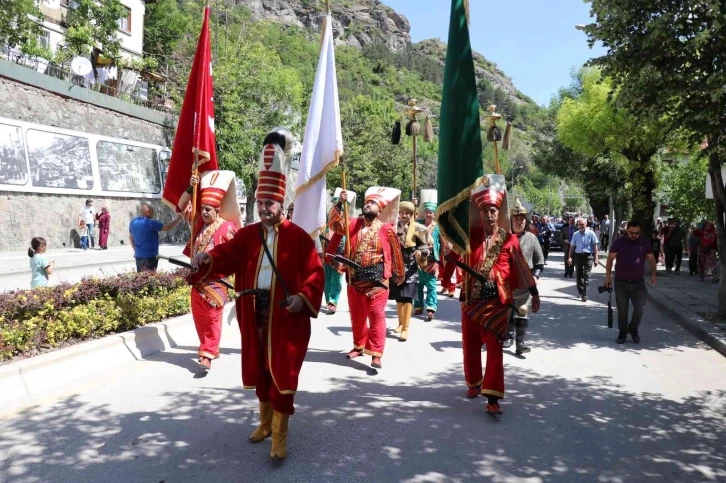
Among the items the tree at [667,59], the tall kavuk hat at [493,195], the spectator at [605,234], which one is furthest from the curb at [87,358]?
the spectator at [605,234]

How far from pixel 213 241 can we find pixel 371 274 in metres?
1.91

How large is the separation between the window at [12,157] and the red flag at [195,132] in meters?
13.7

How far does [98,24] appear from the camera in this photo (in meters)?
31.7

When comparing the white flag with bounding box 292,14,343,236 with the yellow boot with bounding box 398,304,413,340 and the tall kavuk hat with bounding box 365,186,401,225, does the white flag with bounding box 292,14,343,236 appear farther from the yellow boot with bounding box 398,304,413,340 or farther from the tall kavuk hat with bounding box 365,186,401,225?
the yellow boot with bounding box 398,304,413,340

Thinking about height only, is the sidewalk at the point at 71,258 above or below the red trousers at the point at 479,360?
above

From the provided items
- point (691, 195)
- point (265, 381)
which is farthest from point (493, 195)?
point (691, 195)

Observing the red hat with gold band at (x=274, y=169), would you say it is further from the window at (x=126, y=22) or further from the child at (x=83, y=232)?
the window at (x=126, y=22)

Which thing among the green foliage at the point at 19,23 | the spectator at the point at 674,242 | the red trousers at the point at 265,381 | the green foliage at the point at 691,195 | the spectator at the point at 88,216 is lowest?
the red trousers at the point at 265,381

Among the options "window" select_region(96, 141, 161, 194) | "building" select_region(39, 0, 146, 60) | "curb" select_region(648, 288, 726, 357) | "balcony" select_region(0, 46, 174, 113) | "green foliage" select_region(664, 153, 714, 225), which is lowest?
"curb" select_region(648, 288, 726, 357)

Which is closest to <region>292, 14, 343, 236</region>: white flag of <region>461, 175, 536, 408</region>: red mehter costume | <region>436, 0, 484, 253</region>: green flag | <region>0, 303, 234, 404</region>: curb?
<region>436, 0, 484, 253</region>: green flag

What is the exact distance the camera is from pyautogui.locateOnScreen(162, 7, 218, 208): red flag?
7.45 metres

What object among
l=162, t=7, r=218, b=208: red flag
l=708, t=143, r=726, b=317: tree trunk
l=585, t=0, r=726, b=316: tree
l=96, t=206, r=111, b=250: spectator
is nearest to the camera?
l=162, t=7, r=218, b=208: red flag

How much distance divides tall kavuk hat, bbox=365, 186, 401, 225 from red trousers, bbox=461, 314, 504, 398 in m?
2.57

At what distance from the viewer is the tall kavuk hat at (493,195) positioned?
18.5 feet
